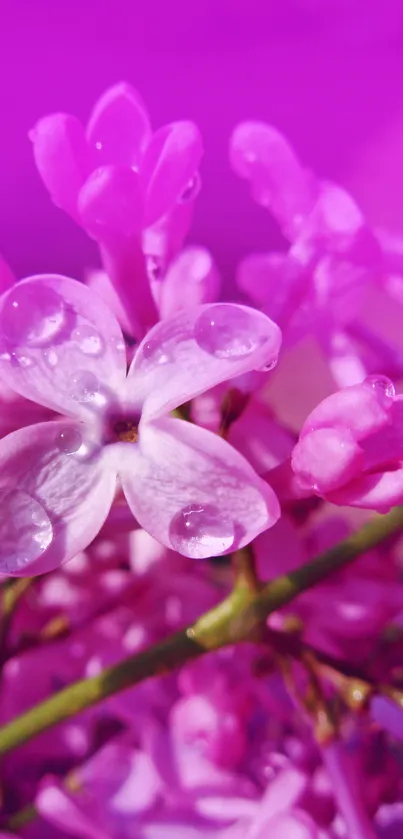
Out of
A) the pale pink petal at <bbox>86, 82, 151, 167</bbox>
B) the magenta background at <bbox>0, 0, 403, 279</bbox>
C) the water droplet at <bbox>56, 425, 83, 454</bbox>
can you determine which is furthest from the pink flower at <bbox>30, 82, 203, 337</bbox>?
the magenta background at <bbox>0, 0, 403, 279</bbox>

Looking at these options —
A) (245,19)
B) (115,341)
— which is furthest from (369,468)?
(245,19)

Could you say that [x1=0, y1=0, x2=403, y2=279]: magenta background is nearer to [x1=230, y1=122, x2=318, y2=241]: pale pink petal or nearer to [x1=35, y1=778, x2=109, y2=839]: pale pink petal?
[x1=230, y1=122, x2=318, y2=241]: pale pink petal

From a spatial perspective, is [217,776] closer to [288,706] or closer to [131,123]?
[288,706]

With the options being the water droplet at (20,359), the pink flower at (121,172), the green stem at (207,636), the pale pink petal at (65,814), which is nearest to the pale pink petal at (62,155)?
the pink flower at (121,172)

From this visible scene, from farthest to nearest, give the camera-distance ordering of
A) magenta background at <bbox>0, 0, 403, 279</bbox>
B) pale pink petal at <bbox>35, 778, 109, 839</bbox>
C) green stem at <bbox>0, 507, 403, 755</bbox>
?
magenta background at <bbox>0, 0, 403, 279</bbox>, pale pink petal at <bbox>35, 778, 109, 839</bbox>, green stem at <bbox>0, 507, 403, 755</bbox>

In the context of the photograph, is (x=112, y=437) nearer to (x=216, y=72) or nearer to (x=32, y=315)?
(x=32, y=315)

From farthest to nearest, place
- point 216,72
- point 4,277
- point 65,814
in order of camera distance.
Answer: point 216,72
point 65,814
point 4,277

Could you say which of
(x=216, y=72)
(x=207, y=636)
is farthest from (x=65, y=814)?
(x=216, y=72)
